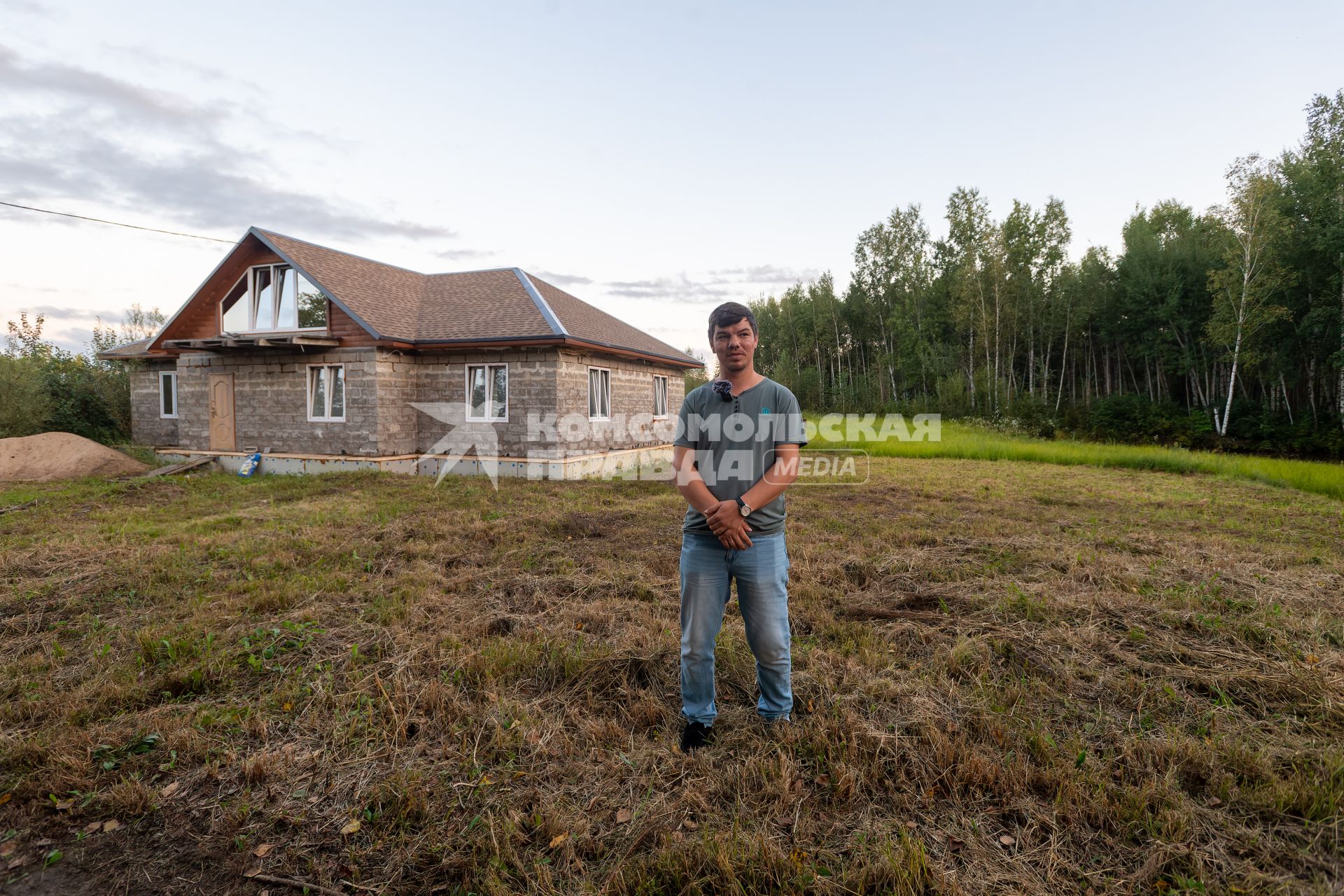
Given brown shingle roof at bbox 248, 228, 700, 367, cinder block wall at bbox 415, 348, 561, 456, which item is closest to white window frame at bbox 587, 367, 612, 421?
brown shingle roof at bbox 248, 228, 700, 367

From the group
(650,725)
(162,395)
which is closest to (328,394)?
(162,395)

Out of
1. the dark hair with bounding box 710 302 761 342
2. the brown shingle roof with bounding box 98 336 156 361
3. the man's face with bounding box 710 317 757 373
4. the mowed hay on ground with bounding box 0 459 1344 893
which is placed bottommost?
the mowed hay on ground with bounding box 0 459 1344 893

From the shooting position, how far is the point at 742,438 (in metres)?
2.91

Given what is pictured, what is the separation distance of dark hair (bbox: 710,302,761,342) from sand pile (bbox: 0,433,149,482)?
17541 millimetres

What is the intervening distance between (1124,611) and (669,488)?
840 centimetres

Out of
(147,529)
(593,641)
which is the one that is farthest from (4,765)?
(147,529)

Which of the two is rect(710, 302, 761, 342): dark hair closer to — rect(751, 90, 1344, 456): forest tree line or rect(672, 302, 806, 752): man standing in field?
rect(672, 302, 806, 752): man standing in field

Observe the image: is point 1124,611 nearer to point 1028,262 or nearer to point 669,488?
point 669,488

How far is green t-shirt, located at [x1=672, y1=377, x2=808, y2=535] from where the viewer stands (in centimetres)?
288

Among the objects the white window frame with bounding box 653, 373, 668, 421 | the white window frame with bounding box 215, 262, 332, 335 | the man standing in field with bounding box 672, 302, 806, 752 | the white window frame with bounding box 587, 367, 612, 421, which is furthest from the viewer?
the white window frame with bounding box 653, 373, 668, 421

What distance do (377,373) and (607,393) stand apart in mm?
5392

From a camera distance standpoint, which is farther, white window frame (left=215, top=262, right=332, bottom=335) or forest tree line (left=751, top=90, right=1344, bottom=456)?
forest tree line (left=751, top=90, right=1344, bottom=456)

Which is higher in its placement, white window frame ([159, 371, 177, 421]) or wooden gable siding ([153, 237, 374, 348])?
wooden gable siding ([153, 237, 374, 348])

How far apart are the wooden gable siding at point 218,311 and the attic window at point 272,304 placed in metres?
0.22
